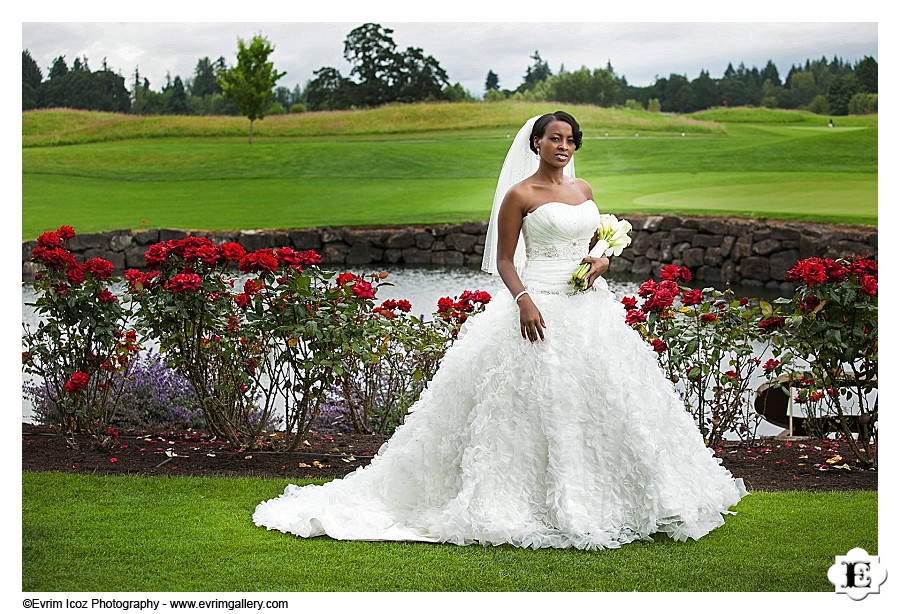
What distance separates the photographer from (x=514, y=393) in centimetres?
356

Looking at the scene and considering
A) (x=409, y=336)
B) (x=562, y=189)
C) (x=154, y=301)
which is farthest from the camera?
(x=409, y=336)

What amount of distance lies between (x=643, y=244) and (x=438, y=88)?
13.0 ft

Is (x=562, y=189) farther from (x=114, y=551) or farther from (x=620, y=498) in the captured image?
(x=114, y=551)

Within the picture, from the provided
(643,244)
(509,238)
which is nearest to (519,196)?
(509,238)

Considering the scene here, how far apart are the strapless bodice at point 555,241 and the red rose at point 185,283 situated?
1588 mm

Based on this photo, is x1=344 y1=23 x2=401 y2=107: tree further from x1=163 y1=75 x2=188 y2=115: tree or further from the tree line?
x1=163 y1=75 x2=188 y2=115: tree

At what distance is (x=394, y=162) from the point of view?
1608 centimetres

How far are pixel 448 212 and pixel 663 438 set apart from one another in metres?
11.8

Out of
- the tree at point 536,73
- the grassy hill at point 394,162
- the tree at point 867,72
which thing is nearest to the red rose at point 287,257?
the grassy hill at point 394,162

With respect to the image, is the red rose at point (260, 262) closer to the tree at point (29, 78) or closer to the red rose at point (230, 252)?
the red rose at point (230, 252)

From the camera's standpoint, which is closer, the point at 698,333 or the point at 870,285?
the point at 870,285

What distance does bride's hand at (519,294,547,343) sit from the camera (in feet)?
11.7

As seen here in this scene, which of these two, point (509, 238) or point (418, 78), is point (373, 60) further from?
point (509, 238)
